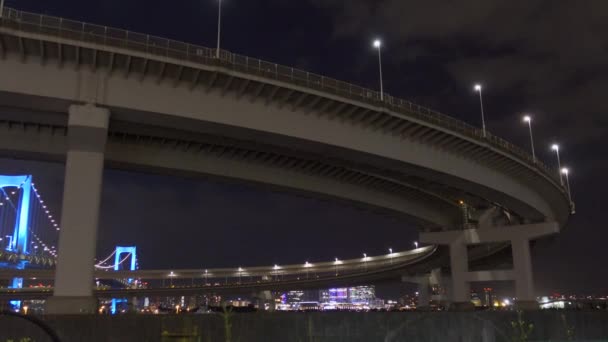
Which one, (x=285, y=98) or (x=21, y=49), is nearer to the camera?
(x=21, y=49)

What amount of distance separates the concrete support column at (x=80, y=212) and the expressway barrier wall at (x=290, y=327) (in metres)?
3.71

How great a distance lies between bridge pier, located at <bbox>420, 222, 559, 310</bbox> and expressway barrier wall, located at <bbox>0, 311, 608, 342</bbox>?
96.5 ft

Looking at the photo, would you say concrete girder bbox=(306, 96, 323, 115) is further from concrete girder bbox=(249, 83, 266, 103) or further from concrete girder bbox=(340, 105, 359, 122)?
concrete girder bbox=(249, 83, 266, 103)

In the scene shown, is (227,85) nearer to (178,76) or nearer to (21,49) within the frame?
(178,76)

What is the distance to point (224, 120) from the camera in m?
25.5

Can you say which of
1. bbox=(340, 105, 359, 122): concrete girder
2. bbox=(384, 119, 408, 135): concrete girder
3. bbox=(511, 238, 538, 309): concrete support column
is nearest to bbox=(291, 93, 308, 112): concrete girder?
bbox=(340, 105, 359, 122): concrete girder

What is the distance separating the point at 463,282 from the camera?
52750 millimetres

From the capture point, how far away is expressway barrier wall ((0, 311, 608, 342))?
1805 cm

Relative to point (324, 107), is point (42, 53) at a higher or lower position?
higher

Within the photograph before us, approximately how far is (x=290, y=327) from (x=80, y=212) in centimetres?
1024

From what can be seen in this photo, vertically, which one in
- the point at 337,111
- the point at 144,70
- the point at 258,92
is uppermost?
the point at 144,70

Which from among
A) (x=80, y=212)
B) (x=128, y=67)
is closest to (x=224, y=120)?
(x=128, y=67)

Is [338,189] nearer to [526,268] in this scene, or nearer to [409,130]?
[409,130]

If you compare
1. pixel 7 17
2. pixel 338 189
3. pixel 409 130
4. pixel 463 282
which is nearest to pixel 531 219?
pixel 463 282
